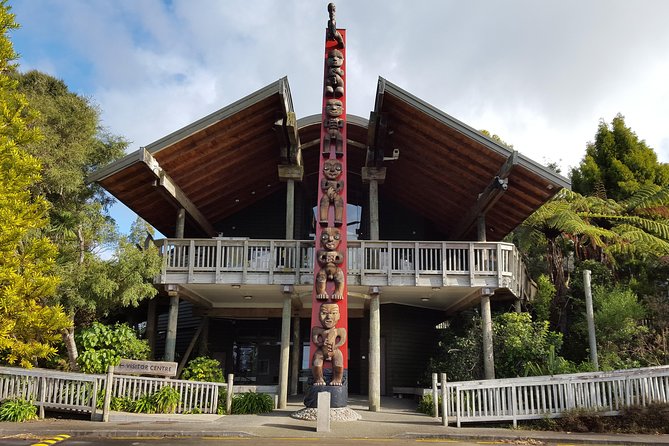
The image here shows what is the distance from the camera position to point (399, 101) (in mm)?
15977

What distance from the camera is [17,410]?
38.8 ft

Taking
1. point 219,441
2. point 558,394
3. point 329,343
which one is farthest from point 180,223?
point 558,394

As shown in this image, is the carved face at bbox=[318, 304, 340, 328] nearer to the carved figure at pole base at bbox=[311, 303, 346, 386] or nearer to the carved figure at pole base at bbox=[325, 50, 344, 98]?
the carved figure at pole base at bbox=[311, 303, 346, 386]

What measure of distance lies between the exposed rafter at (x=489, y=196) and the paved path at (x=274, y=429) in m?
6.40

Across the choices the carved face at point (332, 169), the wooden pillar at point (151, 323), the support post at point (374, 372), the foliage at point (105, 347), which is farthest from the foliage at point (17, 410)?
the carved face at point (332, 169)

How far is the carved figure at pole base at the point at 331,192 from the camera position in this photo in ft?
45.1

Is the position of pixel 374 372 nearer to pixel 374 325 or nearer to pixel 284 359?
pixel 374 325

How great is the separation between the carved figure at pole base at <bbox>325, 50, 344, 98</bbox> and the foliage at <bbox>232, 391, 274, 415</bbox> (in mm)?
8543

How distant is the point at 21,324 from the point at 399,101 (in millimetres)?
11456

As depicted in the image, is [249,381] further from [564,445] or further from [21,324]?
[564,445]

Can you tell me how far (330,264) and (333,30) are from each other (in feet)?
22.9

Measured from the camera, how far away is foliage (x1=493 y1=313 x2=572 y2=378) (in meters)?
14.6

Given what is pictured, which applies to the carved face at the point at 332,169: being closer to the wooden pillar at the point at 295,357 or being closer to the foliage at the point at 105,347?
the wooden pillar at the point at 295,357

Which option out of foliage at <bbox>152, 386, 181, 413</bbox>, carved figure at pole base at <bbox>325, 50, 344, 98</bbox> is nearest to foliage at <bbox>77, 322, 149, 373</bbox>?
foliage at <bbox>152, 386, 181, 413</bbox>
